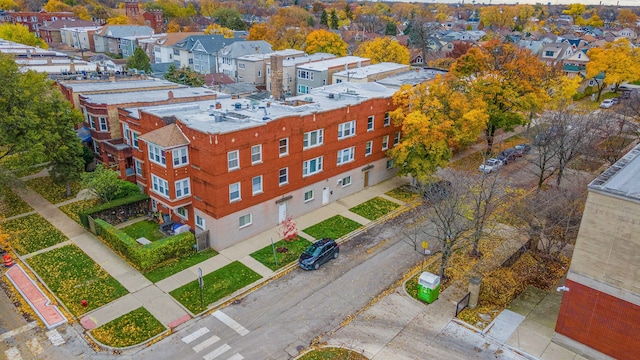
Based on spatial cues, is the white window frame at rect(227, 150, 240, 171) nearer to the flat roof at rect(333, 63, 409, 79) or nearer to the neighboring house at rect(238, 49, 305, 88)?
the flat roof at rect(333, 63, 409, 79)

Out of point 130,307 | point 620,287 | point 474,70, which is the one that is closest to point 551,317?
point 620,287

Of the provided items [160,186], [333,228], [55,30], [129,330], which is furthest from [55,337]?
[55,30]

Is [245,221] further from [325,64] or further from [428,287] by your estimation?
[325,64]

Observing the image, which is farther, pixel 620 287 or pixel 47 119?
pixel 47 119

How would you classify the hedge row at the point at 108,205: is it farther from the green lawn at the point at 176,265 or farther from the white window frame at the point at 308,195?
the white window frame at the point at 308,195

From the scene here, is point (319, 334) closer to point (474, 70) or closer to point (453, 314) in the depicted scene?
point (453, 314)
